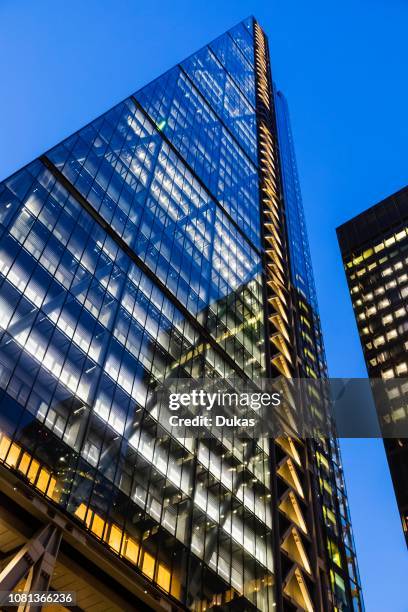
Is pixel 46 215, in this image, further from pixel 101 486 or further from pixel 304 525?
pixel 304 525

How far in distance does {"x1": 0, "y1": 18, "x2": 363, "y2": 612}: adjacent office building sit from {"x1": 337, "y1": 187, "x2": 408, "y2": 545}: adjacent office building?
2216 centimetres

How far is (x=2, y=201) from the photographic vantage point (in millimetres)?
37062

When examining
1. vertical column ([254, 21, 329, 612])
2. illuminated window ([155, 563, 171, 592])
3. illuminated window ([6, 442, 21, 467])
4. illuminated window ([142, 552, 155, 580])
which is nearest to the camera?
illuminated window ([6, 442, 21, 467])

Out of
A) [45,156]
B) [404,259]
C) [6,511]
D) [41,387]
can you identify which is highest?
[404,259]

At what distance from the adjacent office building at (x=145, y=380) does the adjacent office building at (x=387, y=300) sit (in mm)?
22158

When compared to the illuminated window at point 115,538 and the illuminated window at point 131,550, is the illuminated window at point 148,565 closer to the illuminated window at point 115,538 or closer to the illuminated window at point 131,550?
the illuminated window at point 131,550

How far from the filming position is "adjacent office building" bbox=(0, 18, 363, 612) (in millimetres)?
28656

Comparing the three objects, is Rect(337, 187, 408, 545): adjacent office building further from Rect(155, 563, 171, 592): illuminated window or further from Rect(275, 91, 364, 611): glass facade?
Rect(155, 563, 171, 592): illuminated window

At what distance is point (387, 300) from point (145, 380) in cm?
7287

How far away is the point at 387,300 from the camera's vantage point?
339ft

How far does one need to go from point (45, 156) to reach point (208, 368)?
19.0 m

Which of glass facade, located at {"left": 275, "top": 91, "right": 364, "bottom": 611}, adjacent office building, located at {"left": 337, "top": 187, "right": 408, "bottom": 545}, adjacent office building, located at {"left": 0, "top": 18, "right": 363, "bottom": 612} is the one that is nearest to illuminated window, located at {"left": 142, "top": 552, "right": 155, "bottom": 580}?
adjacent office building, located at {"left": 0, "top": 18, "right": 363, "bottom": 612}

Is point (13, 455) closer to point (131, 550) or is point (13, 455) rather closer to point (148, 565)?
point (131, 550)

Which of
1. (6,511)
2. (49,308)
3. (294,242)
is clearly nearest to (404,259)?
(294,242)
